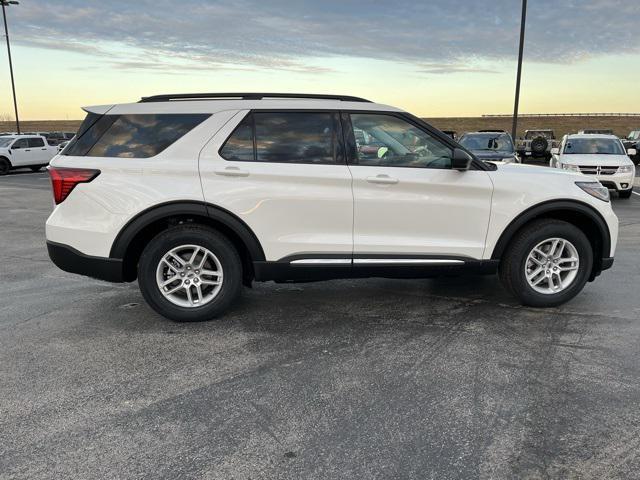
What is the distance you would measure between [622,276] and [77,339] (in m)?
5.66

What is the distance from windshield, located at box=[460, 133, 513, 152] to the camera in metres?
14.1

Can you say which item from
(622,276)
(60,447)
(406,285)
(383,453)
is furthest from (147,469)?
(622,276)

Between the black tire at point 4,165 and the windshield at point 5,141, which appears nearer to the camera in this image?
the black tire at point 4,165

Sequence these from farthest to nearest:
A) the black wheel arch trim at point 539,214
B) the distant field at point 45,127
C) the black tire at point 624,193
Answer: the distant field at point 45,127
the black tire at point 624,193
the black wheel arch trim at point 539,214

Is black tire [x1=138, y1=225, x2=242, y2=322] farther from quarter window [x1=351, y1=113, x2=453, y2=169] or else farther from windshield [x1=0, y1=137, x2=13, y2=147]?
windshield [x1=0, y1=137, x2=13, y2=147]

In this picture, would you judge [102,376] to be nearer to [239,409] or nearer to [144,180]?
[239,409]

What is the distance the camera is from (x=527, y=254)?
4.72 metres

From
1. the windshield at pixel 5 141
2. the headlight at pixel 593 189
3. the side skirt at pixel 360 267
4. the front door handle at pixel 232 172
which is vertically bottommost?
the side skirt at pixel 360 267

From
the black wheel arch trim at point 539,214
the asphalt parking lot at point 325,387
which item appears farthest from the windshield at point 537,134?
the asphalt parking lot at point 325,387

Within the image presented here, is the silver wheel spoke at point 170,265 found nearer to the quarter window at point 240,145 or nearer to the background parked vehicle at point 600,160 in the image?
the quarter window at point 240,145

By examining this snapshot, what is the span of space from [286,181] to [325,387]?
1.73m

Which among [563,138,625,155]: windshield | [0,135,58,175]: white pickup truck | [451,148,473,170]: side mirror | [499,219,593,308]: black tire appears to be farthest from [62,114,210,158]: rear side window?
[0,135,58,175]: white pickup truck

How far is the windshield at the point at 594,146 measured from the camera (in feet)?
46.1

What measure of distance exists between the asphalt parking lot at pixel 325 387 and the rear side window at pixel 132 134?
1466 millimetres
